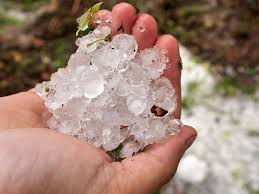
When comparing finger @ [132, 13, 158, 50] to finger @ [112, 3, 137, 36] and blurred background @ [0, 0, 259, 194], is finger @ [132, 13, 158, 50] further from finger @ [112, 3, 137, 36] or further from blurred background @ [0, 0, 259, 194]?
blurred background @ [0, 0, 259, 194]

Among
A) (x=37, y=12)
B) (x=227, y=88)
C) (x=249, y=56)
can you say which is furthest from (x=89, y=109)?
(x=37, y=12)

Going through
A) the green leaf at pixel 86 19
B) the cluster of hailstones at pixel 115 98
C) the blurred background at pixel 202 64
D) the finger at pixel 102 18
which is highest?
the green leaf at pixel 86 19

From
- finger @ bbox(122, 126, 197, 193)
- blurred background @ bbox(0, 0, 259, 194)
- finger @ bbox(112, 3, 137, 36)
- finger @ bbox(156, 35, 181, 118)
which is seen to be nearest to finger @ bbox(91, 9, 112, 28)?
finger @ bbox(112, 3, 137, 36)

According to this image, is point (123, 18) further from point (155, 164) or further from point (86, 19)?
point (155, 164)

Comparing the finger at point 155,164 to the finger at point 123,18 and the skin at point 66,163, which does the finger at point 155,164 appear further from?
the finger at point 123,18

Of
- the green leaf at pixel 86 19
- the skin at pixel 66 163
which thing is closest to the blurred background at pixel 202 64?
the skin at pixel 66 163

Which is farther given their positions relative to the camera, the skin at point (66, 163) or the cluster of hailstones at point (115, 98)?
the cluster of hailstones at point (115, 98)

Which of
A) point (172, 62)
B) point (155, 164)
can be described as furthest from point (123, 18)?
point (155, 164)
